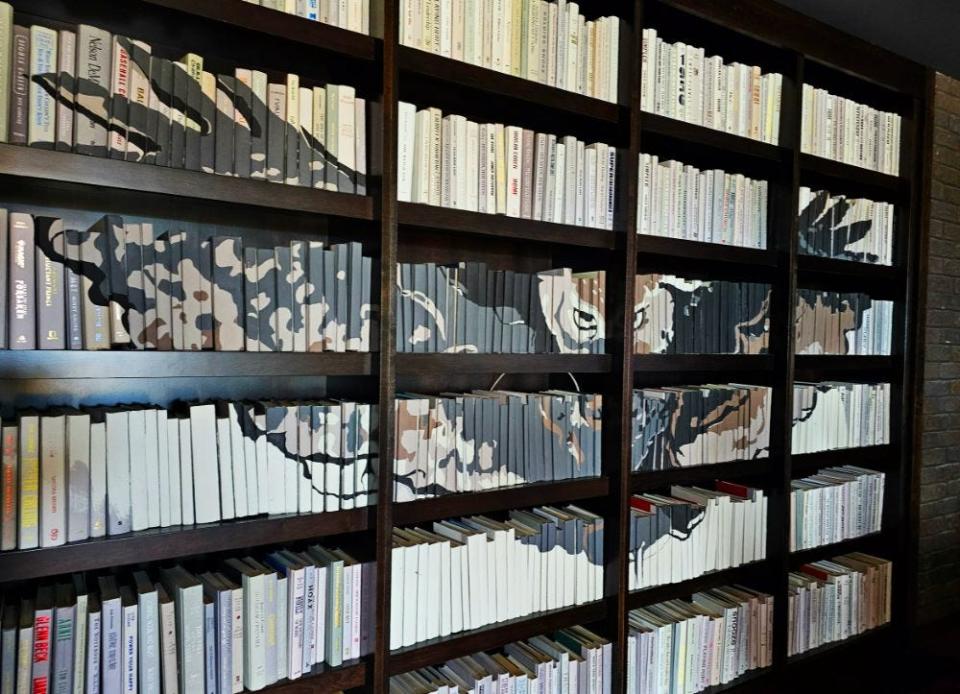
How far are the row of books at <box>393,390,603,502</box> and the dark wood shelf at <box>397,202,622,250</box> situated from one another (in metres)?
0.40

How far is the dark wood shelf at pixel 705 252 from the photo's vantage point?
1760mm

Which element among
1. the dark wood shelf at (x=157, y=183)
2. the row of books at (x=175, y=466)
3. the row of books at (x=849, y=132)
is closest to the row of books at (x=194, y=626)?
the row of books at (x=175, y=466)

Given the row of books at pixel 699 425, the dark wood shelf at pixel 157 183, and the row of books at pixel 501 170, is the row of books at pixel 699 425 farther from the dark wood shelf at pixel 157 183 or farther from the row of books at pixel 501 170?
the dark wood shelf at pixel 157 183

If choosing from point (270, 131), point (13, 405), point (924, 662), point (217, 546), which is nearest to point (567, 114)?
point (270, 131)

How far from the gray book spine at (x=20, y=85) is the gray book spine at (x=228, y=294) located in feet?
1.14

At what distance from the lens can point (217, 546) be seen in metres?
1.24

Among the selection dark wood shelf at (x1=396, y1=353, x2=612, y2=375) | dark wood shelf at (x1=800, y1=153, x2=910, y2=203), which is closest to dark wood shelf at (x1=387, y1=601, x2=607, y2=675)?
dark wood shelf at (x1=396, y1=353, x2=612, y2=375)

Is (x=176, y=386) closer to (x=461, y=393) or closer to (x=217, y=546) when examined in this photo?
(x=217, y=546)

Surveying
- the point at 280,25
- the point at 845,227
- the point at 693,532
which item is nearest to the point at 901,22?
the point at 845,227

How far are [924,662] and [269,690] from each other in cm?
236

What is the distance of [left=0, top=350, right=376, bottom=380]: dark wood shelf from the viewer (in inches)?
42.6

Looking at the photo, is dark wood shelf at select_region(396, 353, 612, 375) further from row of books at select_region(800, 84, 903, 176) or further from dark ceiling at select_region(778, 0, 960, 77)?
dark ceiling at select_region(778, 0, 960, 77)

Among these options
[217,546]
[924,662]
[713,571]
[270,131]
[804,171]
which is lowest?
[924,662]

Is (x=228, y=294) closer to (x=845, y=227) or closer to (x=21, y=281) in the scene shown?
(x=21, y=281)
